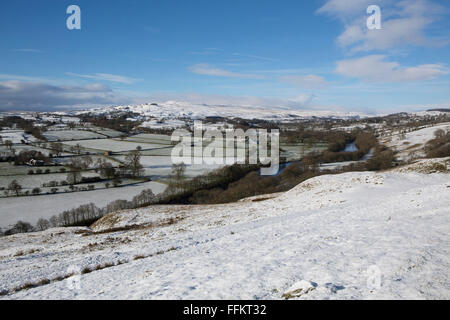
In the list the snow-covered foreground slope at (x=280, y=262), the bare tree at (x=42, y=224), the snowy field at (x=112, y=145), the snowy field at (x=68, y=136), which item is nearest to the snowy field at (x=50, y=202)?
the bare tree at (x=42, y=224)

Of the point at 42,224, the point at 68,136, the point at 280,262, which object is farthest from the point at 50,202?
the point at 68,136

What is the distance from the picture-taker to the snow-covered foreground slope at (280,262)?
6338 millimetres

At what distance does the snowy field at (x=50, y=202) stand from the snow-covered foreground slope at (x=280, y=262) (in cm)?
2050

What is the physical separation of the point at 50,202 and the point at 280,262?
4514 cm

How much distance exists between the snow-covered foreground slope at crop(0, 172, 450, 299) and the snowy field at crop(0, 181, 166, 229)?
20496 mm

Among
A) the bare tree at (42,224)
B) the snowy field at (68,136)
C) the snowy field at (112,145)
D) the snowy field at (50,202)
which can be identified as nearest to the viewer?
the bare tree at (42,224)

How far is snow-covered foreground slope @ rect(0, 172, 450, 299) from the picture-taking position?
6338 millimetres

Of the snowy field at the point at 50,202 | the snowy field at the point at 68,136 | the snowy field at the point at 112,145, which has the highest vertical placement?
the snowy field at the point at 68,136

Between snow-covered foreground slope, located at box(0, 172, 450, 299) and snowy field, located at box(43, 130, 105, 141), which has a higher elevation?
snowy field, located at box(43, 130, 105, 141)

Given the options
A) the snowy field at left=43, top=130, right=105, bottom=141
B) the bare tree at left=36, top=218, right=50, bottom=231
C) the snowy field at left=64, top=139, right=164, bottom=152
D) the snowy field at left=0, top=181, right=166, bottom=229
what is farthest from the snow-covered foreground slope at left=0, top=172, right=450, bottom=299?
the snowy field at left=43, top=130, right=105, bottom=141

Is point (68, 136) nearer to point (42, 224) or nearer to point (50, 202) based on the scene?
point (50, 202)

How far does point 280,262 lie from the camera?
8242 millimetres

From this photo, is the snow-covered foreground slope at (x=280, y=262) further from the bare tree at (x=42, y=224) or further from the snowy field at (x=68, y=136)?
the snowy field at (x=68, y=136)

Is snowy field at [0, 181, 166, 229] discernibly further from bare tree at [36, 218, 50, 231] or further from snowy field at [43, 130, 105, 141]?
snowy field at [43, 130, 105, 141]
